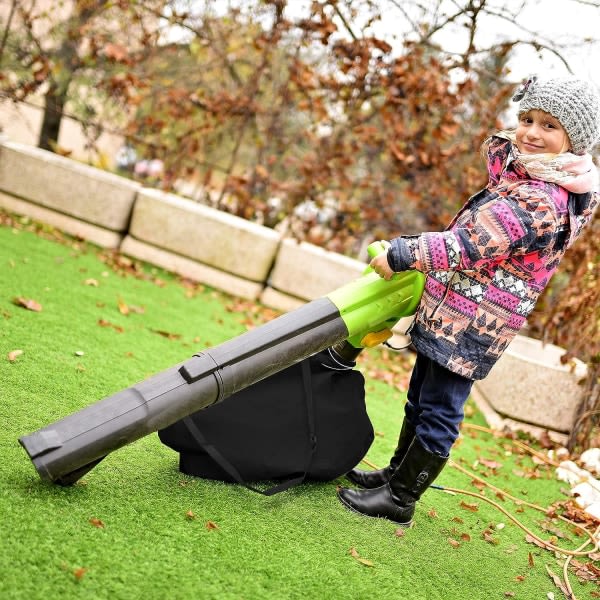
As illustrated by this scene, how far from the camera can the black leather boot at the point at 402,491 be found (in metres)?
2.41

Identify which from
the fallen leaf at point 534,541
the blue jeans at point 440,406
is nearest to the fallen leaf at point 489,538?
the fallen leaf at point 534,541

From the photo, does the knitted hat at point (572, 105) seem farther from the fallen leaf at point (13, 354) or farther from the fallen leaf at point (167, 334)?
the fallen leaf at point (167, 334)

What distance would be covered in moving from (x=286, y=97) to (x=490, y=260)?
4.38 m

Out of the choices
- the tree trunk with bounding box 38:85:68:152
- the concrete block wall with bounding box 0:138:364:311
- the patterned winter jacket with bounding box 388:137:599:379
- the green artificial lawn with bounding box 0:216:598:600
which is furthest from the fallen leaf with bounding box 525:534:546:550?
the tree trunk with bounding box 38:85:68:152

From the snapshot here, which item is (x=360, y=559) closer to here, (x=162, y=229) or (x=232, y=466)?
(x=232, y=466)

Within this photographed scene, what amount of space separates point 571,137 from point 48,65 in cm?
487

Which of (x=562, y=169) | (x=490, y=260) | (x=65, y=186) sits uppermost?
(x=562, y=169)

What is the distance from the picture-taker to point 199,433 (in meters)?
2.34

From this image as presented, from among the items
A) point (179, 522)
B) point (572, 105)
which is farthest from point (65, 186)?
point (572, 105)

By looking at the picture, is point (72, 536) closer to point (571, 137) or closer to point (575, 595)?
point (575, 595)

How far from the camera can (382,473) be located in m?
2.76

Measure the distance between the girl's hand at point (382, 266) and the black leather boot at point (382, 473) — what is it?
0.63 m

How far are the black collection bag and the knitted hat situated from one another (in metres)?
1.13

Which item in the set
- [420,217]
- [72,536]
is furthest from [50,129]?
[72,536]
